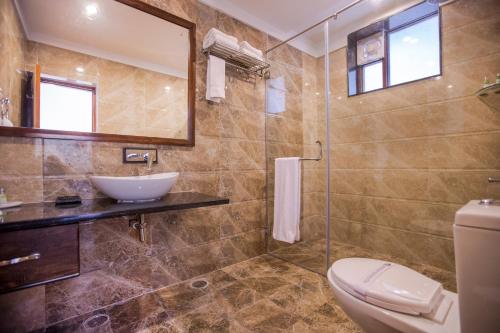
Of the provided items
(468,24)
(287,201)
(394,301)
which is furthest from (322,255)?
(468,24)


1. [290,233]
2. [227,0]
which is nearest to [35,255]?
[290,233]

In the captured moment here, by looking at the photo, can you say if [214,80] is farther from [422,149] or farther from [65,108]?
[422,149]

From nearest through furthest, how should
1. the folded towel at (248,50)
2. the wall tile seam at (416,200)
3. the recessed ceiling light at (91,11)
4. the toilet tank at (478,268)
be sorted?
the toilet tank at (478,268), the recessed ceiling light at (91,11), the wall tile seam at (416,200), the folded towel at (248,50)

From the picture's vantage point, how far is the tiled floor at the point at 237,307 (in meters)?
1.34

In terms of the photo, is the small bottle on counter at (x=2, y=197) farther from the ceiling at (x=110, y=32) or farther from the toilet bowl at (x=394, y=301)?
the toilet bowl at (x=394, y=301)

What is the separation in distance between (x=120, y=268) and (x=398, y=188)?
2.30m

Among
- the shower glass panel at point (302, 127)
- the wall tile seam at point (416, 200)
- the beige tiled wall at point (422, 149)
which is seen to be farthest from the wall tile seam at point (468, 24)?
the wall tile seam at point (416, 200)

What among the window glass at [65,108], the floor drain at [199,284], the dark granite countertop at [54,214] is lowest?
the floor drain at [199,284]

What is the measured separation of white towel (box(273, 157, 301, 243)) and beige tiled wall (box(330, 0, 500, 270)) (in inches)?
14.8

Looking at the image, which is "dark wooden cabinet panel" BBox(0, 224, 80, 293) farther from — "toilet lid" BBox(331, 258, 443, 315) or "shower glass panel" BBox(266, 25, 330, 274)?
"shower glass panel" BBox(266, 25, 330, 274)

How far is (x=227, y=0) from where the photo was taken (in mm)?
2053

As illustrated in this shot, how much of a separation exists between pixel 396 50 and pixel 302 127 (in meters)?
1.06

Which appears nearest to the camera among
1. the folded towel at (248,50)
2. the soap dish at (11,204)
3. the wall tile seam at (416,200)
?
the soap dish at (11,204)

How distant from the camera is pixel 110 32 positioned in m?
1.55
